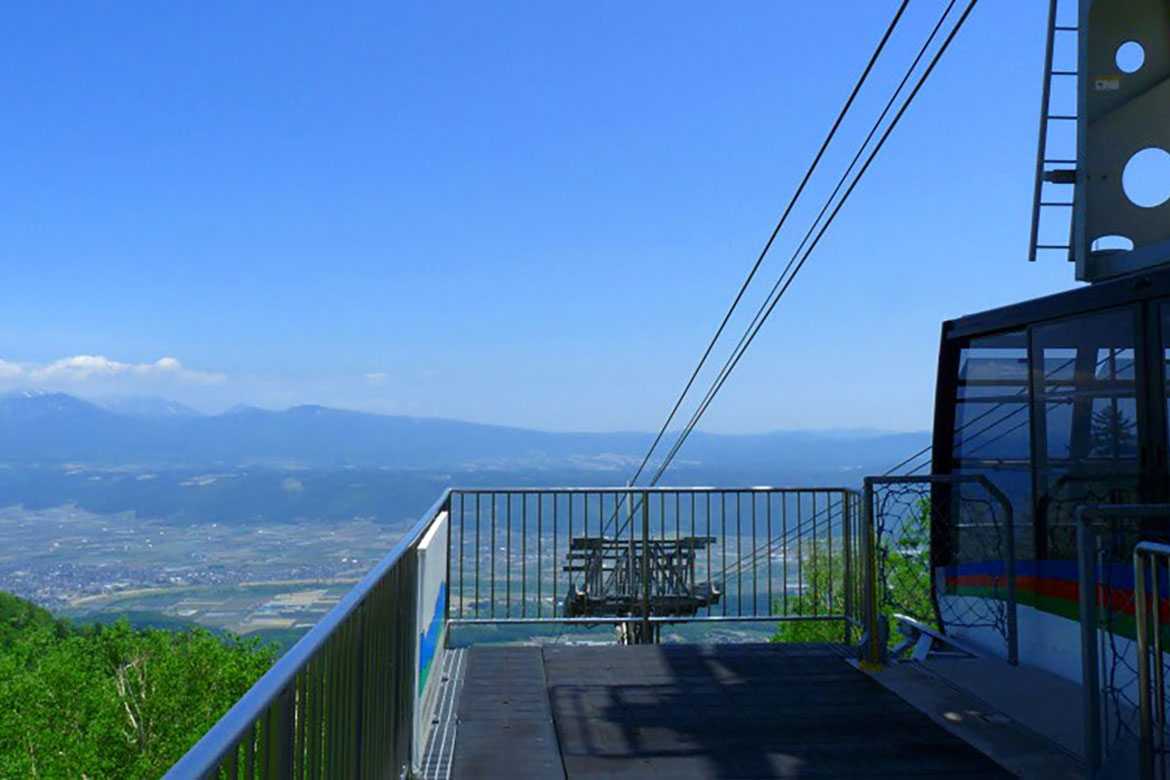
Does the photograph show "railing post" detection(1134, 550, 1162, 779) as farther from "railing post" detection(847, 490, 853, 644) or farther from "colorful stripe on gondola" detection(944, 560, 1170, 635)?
"railing post" detection(847, 490, 853, 644)

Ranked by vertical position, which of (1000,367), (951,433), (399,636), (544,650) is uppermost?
(1000,367)

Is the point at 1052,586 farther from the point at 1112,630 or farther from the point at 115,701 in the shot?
the point at 115,701

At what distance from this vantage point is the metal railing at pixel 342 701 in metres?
1.62

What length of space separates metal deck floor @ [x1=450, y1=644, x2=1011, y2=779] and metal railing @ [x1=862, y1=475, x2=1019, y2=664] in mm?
790

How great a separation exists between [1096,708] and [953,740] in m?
1.24

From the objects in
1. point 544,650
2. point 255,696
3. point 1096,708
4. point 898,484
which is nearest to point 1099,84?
point 898,484

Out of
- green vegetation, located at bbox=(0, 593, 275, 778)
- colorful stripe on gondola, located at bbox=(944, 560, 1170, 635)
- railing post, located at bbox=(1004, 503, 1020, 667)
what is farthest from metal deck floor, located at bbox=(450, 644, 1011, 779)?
green vegetation, located at bbox=(0, 593, 275, 778)

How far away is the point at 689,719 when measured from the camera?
18.2ft

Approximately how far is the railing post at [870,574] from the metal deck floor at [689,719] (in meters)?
0.24

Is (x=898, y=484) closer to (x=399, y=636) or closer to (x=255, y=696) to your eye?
(x=399, y=636)

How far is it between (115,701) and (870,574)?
49.0m

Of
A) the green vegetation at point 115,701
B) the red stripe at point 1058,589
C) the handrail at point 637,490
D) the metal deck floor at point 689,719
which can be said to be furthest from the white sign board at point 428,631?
the green vegetation at point 115,701

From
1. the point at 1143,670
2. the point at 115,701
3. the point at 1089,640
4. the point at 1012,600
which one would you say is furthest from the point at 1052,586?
the point at 115,701

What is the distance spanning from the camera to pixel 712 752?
16.3 ft
